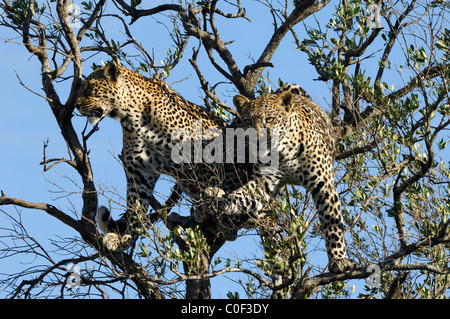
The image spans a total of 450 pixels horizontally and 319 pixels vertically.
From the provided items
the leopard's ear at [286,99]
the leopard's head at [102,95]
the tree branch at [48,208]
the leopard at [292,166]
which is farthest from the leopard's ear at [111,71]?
the leopard's ear at [286,99]

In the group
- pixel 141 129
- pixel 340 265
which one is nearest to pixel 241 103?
pixel 141 129

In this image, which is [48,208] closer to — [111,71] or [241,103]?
[111,71]

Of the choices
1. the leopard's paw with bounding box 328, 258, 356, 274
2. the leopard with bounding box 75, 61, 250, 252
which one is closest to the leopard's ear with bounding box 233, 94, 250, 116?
the leopard with bounding box 75, 61, 250, 252

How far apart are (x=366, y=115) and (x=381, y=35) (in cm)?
111

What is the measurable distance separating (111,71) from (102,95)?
0.36 m

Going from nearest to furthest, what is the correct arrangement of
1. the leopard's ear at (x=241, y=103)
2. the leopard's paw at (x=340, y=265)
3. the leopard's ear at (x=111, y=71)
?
the leopard's paw at (x=340, y=265) → the leopard's ear at (x=241, y=103) → the leopard's ear at (x=111, y=71)

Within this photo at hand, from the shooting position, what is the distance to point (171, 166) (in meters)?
10.4

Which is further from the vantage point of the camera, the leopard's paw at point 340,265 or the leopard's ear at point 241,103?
the leopard's ear at point 241,103

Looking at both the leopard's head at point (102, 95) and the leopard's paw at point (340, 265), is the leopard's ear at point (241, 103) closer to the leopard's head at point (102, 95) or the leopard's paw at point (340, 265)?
the leopard's head at point (102, 95)

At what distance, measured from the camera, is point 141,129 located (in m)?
10.6

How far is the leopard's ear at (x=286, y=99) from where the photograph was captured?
9.91 m

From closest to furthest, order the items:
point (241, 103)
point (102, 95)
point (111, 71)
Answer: point (241, 103) < point (102, 95) < point (111, 71)

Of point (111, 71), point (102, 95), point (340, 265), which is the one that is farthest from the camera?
point (111, 71)

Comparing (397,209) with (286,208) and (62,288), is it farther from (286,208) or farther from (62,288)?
(62,288)
